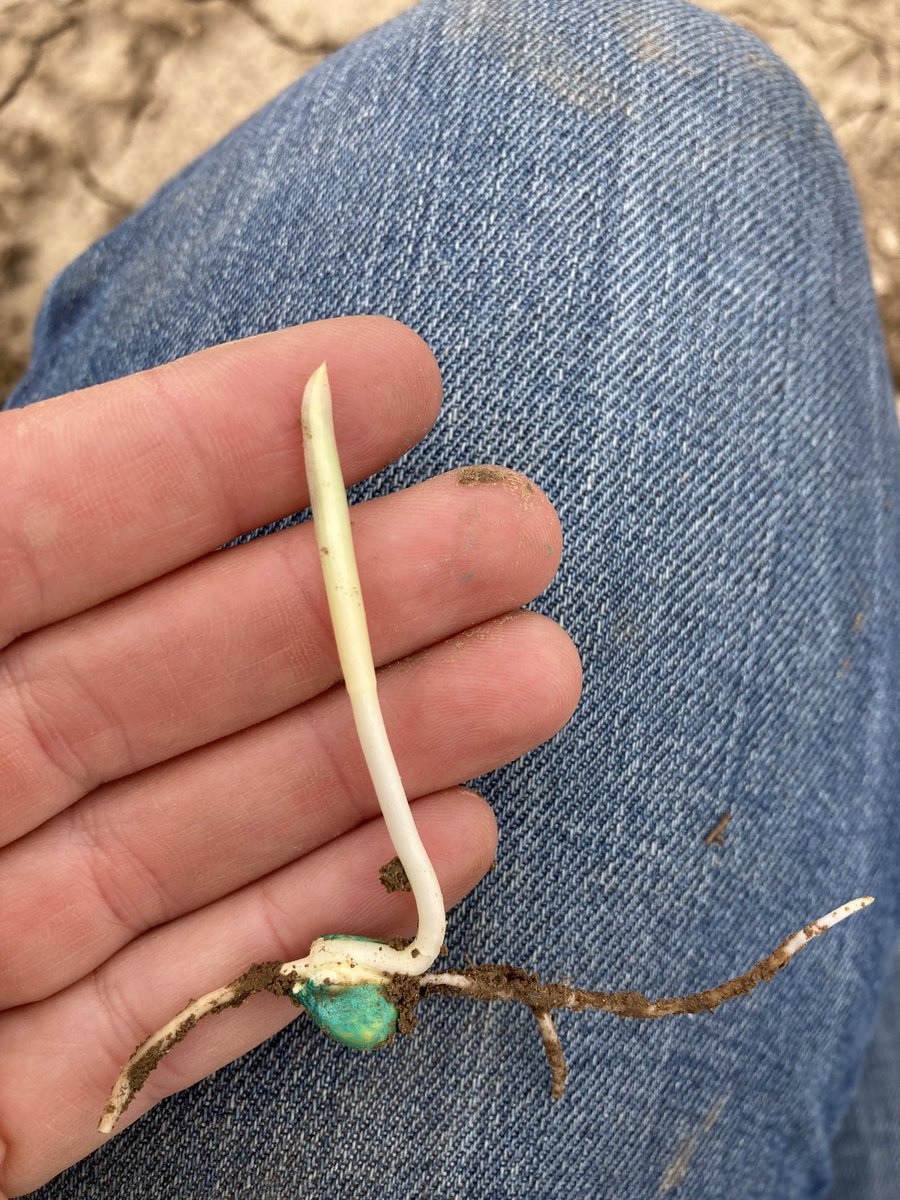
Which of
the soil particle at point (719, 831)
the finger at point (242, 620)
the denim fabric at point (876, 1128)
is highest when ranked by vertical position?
the finger at point (242, 620)

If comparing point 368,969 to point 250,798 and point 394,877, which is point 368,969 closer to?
point 394,877

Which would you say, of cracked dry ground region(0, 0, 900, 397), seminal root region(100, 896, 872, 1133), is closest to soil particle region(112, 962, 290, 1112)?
seminal root region(100, 896, 872, 1133)

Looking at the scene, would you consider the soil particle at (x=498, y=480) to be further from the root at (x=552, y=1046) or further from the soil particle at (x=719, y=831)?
the root at (x=552, y=1046)

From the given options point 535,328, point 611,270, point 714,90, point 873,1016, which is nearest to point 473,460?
point 535,328

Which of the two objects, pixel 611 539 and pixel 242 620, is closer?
pixel 242 620

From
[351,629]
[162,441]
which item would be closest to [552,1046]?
[351,629]

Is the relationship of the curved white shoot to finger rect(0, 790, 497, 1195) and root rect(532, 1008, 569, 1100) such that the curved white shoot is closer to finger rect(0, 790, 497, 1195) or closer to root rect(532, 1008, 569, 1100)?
finger rect(0, 790, 497, 1195)

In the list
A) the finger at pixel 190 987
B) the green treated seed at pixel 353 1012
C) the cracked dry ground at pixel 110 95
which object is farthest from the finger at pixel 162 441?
the cracked dry ground at pixel 110 95

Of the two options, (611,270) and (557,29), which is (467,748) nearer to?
(611,270)
